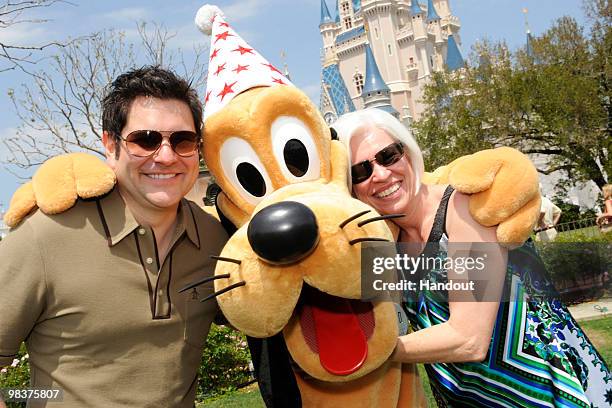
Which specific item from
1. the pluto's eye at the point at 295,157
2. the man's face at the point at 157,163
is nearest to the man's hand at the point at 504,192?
the pluto's eye at the point at 295,157

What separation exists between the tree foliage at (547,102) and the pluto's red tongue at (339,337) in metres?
21.6

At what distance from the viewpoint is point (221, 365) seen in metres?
7.36

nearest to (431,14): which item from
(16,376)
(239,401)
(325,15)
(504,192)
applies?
(325,15)

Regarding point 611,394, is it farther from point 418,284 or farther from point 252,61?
point 252,61

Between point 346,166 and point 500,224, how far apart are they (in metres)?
0.67

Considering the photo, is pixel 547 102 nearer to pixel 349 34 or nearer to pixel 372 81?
pixel 372 81

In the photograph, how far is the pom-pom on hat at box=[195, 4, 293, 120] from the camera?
241cm

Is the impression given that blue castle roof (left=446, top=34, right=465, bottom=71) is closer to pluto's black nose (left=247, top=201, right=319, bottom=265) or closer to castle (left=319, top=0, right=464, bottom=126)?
castle (left=319, top=0, right=464, bottom=126)

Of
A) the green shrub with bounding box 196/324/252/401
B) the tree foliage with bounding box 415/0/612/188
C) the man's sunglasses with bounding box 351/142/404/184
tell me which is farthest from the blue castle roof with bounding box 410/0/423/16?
the man's sunglasses with bounding box 351/142/404/184

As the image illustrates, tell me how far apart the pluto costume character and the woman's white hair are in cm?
13

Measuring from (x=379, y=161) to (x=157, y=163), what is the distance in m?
0.92

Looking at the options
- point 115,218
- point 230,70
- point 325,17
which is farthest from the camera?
point 325,17

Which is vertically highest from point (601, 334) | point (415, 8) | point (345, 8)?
point (345, 8)

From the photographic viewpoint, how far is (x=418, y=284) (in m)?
2.27
